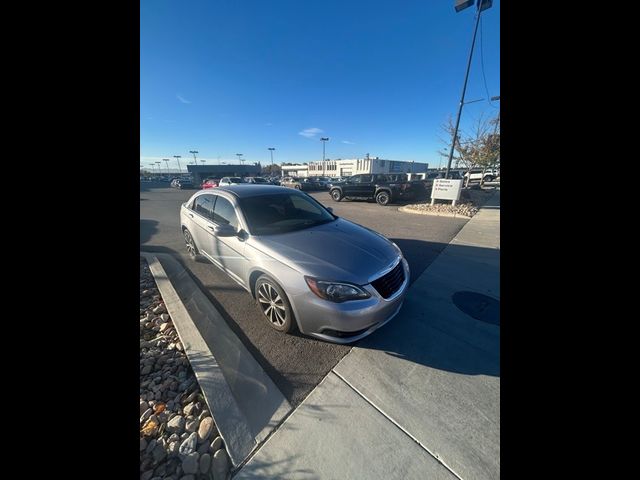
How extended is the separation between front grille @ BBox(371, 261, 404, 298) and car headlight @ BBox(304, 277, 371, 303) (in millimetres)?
201

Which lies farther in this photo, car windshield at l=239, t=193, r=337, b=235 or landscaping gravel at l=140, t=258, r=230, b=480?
car windshield at l=239, t=193, r=337, b=235

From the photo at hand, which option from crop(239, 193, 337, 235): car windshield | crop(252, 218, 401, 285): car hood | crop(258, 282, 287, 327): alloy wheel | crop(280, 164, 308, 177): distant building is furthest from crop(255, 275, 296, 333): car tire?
crop(280, 164, 308, 177): distant building

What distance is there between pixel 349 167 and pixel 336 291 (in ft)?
211

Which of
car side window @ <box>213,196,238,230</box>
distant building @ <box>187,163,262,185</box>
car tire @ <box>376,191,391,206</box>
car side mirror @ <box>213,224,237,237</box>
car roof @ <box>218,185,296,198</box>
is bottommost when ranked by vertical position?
car side mirror @ <box>213,224,237,237</box>

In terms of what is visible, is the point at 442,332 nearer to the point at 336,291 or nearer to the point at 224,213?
Answer: the point at 336,291

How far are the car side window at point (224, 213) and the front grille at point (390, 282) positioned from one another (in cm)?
193

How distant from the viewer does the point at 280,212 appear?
353cm

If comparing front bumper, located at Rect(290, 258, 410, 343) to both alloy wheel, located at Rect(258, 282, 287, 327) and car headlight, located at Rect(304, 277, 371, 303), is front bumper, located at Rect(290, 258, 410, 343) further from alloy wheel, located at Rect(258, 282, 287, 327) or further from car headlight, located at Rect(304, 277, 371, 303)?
alloy wheel, located at Rect(258, 282, 287, 327)

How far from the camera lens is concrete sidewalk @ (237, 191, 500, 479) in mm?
1532

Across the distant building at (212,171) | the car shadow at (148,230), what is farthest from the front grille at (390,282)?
the distant building at (212,171)

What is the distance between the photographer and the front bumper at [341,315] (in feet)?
7.34

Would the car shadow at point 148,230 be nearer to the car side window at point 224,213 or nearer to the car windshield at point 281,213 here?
the car side window at point 224,213
